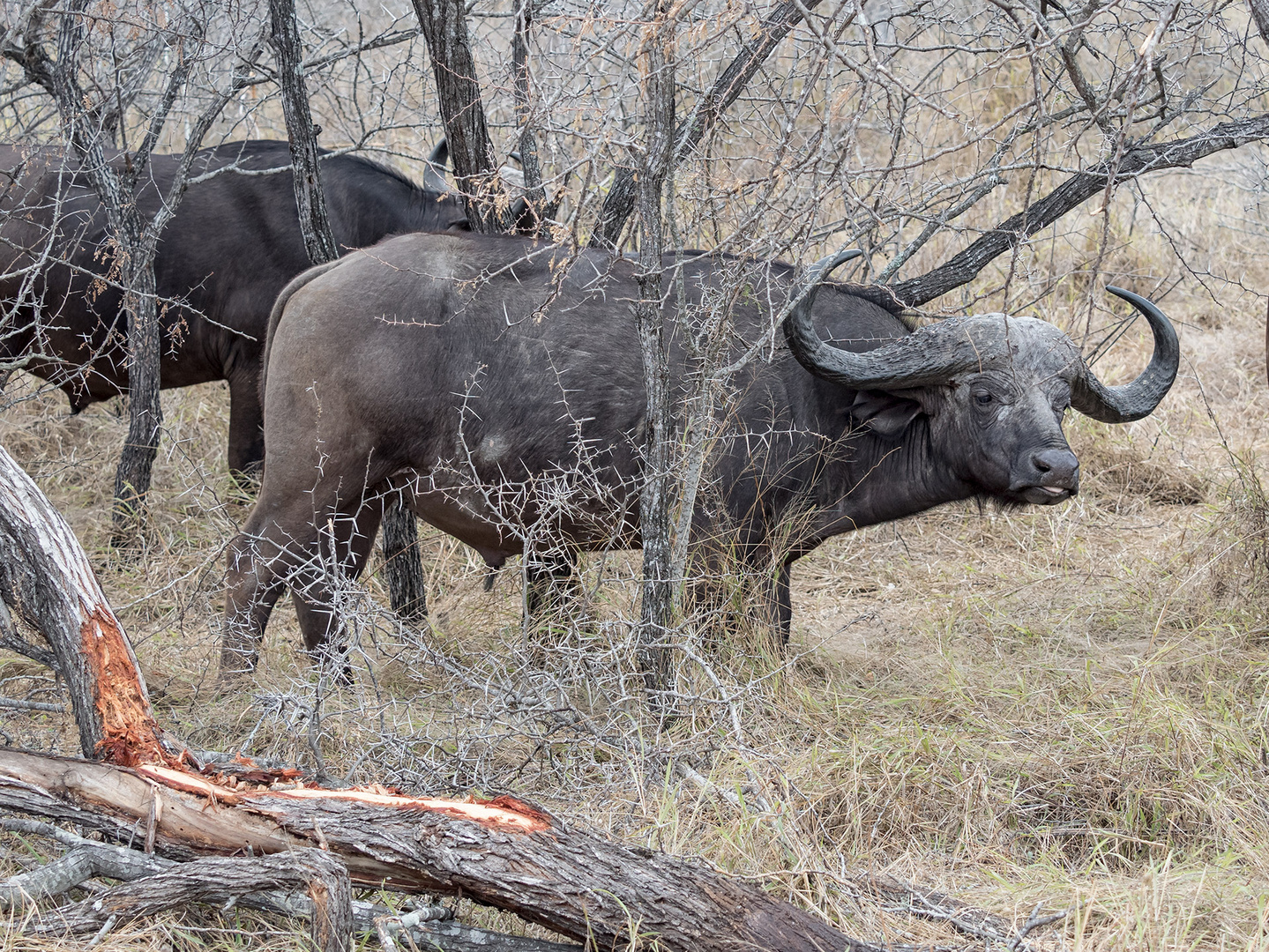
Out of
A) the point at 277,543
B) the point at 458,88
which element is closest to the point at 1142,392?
the point at 458,88

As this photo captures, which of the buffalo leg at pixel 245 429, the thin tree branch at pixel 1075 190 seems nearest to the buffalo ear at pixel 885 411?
the thin tree branch at pixel 1075 190

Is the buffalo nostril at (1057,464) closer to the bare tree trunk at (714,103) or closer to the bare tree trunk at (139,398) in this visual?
the bare tree trunk at (714,103)

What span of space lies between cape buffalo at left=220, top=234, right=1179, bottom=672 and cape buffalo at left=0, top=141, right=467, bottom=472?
1.66m

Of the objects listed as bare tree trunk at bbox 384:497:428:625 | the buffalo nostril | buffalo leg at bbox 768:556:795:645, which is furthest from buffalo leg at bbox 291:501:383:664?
the buffalo nostril

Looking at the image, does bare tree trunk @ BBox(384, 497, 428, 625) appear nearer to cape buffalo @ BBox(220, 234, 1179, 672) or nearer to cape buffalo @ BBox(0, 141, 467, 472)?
cape buffalo @ BBox(220, 234, 1179, 672)

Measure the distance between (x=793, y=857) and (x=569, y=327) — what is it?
7.48 feet

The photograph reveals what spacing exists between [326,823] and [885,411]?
9.25 ft

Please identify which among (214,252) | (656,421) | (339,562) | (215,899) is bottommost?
(215,899)

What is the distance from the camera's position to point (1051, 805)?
11.3 feet

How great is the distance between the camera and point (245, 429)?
627 centimetres

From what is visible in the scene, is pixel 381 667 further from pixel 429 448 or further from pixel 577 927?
pixel 577 927

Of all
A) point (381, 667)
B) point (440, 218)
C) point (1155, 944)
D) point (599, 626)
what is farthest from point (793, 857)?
point (440, 218)

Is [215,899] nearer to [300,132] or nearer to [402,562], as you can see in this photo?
[402,562]

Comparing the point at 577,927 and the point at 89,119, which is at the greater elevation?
the point at 89,119
